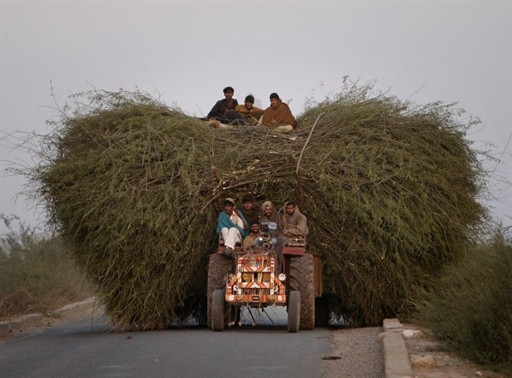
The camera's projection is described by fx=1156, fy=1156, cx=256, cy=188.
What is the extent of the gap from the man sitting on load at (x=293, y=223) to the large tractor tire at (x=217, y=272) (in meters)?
0.96

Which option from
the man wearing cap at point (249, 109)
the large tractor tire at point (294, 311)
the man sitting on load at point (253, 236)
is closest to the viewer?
the large tractor tire at point (294, 311)

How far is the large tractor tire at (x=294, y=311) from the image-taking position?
16844 mm

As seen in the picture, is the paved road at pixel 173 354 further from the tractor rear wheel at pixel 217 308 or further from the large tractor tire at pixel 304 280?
the large tractor tire at pixel 304 280

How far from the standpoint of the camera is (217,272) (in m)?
17.4

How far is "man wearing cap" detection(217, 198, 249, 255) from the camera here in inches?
682

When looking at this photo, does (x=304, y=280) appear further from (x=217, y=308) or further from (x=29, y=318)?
(x=29, y=318)

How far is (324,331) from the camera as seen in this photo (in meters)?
17.6

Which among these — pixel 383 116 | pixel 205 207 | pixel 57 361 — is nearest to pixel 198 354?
pixel 57 361

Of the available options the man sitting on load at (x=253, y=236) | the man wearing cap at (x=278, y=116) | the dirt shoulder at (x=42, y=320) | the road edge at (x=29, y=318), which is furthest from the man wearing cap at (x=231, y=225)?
the road edge at (x=29, y=318)

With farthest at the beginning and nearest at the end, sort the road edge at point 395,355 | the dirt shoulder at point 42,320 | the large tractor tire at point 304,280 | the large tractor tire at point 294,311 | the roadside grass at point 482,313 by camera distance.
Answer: the dirt shoulder at point 42,320, the large tractor tire at point 304,280, the large tractor tire at point 294,311, the roadside grass at point 482,313, the road edge at point 395,355

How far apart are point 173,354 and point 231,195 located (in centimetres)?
483

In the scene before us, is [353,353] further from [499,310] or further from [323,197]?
[323,197]

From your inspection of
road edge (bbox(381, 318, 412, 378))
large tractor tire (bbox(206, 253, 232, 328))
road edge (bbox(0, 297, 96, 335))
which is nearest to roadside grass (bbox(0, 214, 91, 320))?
road edge (bbox(0, 297, 96, 335))

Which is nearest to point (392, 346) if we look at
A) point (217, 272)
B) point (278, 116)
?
point (217, 272)
